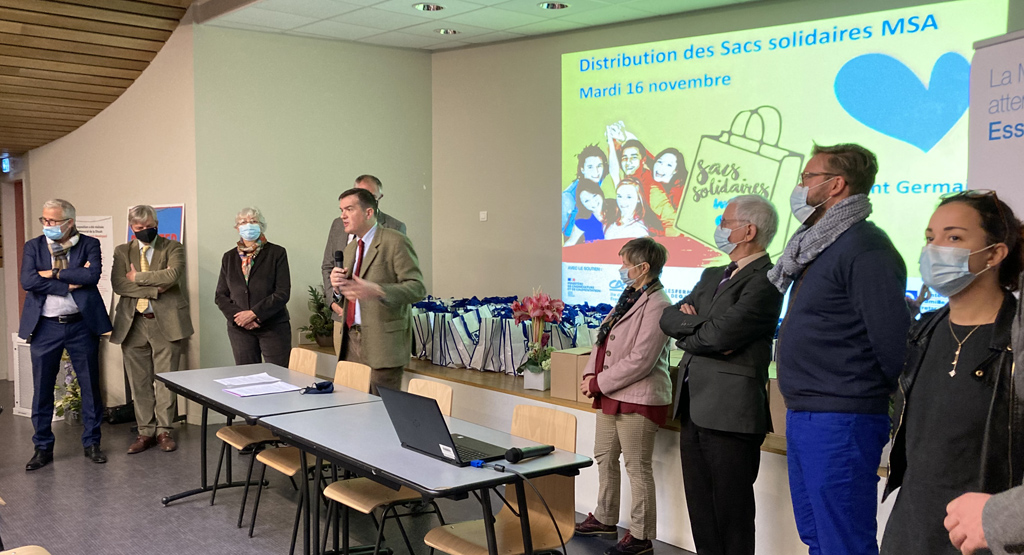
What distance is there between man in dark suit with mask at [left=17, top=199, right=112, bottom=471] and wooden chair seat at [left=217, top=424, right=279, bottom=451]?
60.4 inches

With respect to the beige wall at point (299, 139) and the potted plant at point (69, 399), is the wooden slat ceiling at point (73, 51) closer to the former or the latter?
the beige wall at point (299, 139)

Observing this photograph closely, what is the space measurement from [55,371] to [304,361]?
2004 mm

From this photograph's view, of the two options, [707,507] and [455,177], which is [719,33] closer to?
[455,177]

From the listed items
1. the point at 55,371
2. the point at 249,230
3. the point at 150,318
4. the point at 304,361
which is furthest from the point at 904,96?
the point at 55,371

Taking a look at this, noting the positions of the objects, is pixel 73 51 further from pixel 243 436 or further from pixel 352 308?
pixel 243 436

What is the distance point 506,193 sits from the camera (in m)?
7.43

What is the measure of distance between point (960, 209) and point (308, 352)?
3833 millimetres

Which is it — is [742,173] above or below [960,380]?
above

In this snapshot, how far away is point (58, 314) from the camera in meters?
5.52

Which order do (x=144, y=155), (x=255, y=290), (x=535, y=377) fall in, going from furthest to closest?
(x=144, y=155) < (x=255, y=290) < (x=535, y=377)

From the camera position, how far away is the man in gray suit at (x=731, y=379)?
10.0ft

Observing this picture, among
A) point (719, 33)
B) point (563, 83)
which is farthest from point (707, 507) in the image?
point (563, 83)

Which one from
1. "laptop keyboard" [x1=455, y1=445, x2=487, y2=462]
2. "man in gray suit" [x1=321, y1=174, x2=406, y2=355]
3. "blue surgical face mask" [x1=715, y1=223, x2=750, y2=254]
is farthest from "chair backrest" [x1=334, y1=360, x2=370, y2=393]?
"blue surgical face mask" [x1=715, y1=223, x2=750, y2=254]

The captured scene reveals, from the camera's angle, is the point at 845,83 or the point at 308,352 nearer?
the point at 308,352
